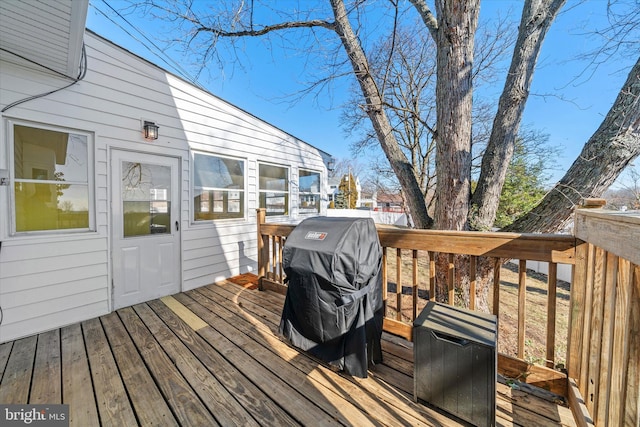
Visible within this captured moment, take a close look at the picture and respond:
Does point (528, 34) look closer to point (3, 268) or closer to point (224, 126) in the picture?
point (224, 126)

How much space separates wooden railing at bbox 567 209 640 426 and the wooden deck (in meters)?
0.34

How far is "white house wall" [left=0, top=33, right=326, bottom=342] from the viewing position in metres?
2.34

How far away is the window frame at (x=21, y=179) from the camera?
2.35 metres

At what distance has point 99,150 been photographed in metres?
2.81

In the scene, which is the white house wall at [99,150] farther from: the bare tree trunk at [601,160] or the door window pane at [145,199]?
the bare tree trunk at [601,160]

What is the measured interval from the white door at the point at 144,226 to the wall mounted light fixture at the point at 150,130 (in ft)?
0.87

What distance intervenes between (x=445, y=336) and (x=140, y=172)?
3780 mm

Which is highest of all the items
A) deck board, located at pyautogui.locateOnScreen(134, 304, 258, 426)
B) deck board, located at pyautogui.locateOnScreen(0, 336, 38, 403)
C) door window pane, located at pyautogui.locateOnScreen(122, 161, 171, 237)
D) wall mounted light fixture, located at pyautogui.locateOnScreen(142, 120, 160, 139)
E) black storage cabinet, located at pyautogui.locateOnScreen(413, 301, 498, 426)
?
wall mounted light fixture, located at pyautogui.locateOnScreen(142, 120, 160, 139)

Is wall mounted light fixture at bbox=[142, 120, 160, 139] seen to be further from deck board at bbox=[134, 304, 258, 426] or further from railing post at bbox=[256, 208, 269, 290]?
deck board at bbox=[134, 304, 258, 426]

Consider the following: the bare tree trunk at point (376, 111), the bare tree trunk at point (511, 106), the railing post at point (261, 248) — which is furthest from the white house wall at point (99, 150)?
the bare tree trunk at point (511, 106)

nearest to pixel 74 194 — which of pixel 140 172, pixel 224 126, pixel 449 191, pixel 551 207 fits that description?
pixel 140 172

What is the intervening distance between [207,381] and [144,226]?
2.37m

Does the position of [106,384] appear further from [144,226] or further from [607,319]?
[607,319]

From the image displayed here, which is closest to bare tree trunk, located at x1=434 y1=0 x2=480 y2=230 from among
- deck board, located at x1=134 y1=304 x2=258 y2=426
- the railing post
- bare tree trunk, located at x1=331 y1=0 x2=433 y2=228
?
bare tree trunk, located at x1=331 y1=0 x2=433 y2=228
